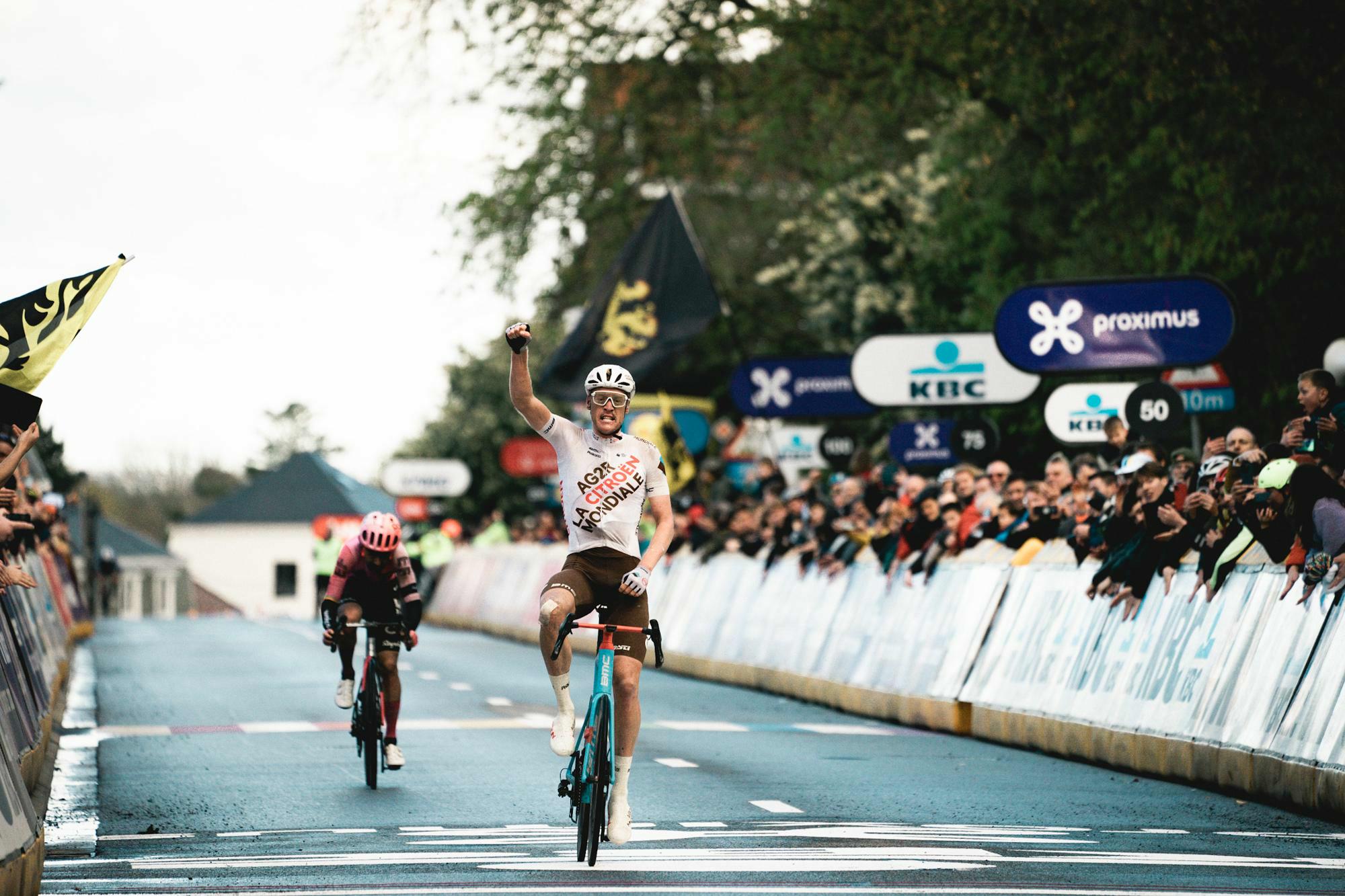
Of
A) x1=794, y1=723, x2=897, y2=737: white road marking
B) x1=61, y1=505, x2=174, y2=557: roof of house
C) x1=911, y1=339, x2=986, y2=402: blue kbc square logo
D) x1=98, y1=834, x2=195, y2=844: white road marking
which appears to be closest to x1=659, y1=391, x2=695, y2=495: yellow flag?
x1=911, y1=339, x2=986, y2=402: blue kbc square logo

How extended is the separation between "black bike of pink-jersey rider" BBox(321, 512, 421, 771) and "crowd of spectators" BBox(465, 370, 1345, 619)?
4609mm

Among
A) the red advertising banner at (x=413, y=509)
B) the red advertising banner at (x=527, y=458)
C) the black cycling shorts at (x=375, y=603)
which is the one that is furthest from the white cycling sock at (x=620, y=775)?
the red advertising banner at (x=413, y=509)

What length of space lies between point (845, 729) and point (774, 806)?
5965 millimetres

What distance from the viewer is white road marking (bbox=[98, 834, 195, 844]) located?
1070 cm

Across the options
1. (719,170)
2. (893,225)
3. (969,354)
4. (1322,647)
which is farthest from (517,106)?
(1322,647)

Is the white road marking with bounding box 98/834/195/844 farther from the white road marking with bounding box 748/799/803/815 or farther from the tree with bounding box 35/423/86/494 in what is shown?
the tree with bounding box 35/423/86/494

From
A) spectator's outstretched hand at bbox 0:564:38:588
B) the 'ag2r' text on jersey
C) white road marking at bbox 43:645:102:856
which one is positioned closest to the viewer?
the 'ag2r' text on jersey

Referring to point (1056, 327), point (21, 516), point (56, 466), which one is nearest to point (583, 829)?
point (1056, 327)

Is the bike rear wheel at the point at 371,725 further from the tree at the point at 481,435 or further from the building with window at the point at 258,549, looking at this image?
the building with window at the point at 258,549

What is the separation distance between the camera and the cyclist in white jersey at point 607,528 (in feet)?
32.4

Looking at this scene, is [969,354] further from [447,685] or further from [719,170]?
[719,170]

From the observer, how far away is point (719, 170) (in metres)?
35.3

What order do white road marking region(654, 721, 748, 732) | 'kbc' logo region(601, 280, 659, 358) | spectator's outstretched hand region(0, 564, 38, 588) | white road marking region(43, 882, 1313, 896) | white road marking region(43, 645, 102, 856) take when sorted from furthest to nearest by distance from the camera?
1. 'kbc' logo region(601, 280, 659, 358)
2. white road marking region(654, 721, 748, 732)
3. spectator's outstretched hand region(0, 564, 38, 588)
4. white road marking region(43, 645, 102, 856)
5. white road marking region(43, 882, 1313, 896)

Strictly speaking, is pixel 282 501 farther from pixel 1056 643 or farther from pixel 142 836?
pixel 142 836
